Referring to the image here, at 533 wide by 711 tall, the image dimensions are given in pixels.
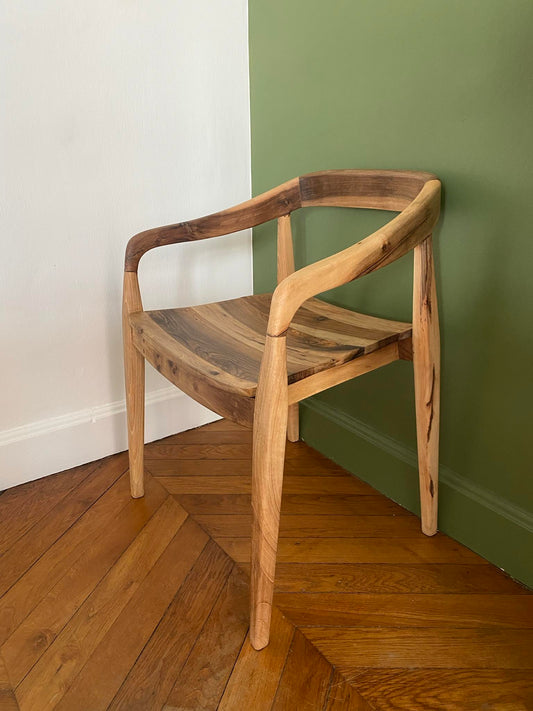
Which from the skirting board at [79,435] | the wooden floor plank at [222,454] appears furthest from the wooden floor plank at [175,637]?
the skirting board at [79,435]

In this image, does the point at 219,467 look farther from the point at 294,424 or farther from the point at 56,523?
the point at 56,523

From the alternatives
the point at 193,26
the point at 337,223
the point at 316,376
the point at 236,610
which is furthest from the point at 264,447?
the point at 193,26

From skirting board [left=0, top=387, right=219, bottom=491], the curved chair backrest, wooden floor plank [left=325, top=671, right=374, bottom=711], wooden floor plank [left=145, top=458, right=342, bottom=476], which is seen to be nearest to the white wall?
skirting board [left=0, top=387, right=219, bottom=491]

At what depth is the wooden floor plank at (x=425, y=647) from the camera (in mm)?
A: 935

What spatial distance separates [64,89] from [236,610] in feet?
3.59

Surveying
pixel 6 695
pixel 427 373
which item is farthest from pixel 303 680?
pixel 427 373

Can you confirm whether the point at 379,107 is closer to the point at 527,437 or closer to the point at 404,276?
the point at 404,276

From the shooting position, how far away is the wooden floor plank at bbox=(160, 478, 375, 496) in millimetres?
1389

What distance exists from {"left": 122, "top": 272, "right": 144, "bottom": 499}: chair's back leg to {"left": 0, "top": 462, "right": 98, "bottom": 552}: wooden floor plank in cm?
18

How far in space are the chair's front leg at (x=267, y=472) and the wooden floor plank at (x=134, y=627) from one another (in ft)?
0.63

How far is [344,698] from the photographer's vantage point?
2.88 feet

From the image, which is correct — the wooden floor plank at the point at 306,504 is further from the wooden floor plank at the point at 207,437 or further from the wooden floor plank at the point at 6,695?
the wooden floor plank at the point at 6,695

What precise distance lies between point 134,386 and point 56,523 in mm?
331

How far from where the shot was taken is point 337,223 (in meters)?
1.35
